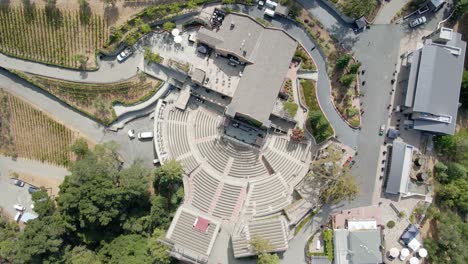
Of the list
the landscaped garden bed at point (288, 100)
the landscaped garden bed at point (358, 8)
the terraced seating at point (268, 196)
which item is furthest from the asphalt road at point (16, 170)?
the landscaped garden bed at point (358, 8)

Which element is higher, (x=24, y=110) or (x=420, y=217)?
(x=24, y=110)

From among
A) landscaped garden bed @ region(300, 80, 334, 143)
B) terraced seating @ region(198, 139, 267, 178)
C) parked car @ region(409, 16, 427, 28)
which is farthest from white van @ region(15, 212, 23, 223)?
parked car @ region(409, 16, 427, 28)

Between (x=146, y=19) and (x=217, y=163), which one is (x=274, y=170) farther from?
(x=146, y=19)

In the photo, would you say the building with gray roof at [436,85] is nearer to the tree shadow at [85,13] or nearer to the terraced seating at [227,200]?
the terraced seating at [227,200]

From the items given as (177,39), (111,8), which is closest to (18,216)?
(111,8)

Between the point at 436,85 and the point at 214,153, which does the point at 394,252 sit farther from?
the point at 214,153

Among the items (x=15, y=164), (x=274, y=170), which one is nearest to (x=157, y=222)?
(x=274, y=170)

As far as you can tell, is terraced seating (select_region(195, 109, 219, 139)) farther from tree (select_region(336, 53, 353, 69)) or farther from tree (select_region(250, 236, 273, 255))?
tree (select_region(336, 53, 353, 69))

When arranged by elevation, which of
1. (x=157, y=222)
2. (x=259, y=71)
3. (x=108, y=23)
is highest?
(x=108, y=23)
